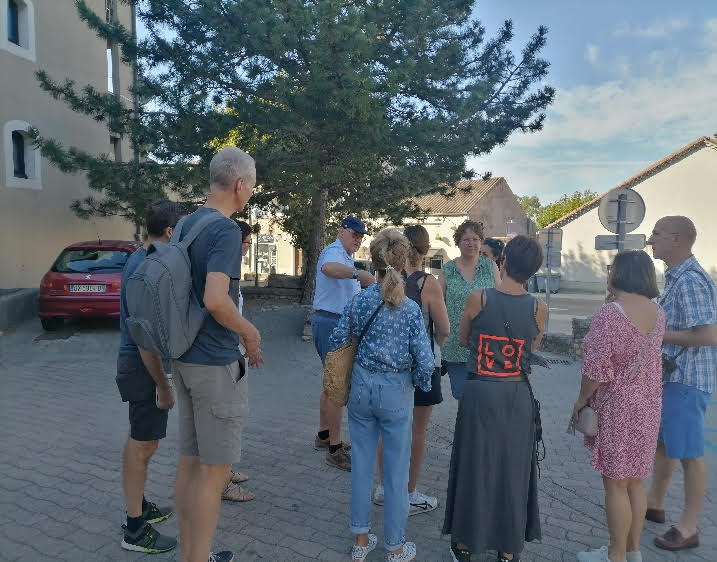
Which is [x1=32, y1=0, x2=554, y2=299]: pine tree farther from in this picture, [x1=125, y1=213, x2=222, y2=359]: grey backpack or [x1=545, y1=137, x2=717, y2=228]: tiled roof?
[x1=545, y1=137, x2=717, y2=228]: tiled roof

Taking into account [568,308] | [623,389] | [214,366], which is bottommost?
[568,308]

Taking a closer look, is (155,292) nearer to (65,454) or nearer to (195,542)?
(195,542)

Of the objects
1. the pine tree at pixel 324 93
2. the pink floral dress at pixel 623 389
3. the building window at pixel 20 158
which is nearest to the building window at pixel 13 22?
the building window at pixel 20 158

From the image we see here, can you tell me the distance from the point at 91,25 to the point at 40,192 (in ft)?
19.6

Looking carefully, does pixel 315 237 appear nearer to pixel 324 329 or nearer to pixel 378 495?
pixel 324 329

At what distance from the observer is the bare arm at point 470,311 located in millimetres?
3102

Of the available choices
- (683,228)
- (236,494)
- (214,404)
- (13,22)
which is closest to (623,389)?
(683,228)

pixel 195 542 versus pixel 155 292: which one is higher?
pixel 155 292

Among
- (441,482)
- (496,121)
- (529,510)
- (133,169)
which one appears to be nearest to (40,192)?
(133,169)

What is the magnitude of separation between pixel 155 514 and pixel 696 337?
3.37m

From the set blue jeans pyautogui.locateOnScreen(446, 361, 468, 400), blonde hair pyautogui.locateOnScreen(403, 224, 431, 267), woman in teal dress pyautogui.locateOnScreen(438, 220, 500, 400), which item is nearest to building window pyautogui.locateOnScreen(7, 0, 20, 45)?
woman in teal dress pyautogui.locateOnScreen(438, 220, 500, 400)

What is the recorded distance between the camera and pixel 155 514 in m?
3.62

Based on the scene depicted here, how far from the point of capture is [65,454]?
4785 mm

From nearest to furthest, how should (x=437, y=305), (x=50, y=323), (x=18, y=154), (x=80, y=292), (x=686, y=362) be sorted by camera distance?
(x=686, y=362) → (x=437, y=305) → (x=80, y=292) → (x=50, y=323) → (x=18, y=154)
